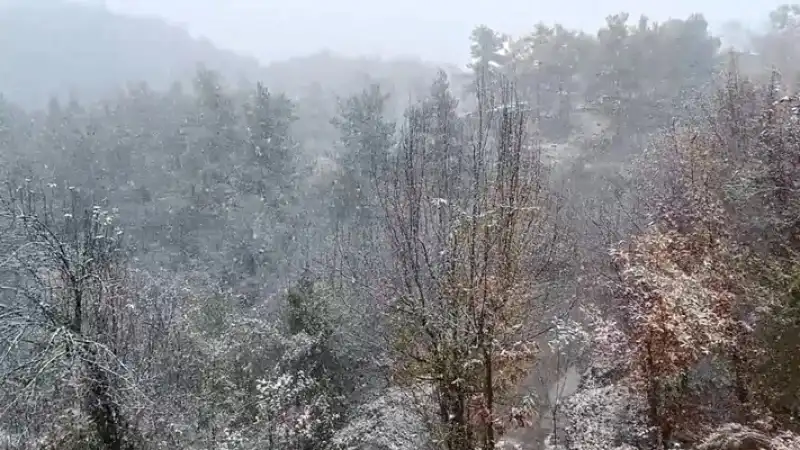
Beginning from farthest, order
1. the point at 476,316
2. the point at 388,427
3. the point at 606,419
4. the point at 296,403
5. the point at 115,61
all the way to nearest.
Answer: the point at 115,61 < the point at 296,403 < the point at 388,427 < the point at 606,419 < the point at 476,316

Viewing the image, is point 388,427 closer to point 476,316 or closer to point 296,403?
point 296,403

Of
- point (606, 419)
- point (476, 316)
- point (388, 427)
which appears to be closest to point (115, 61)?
point (388, 427)

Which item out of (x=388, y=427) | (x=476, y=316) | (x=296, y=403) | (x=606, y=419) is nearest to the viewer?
(x=476, y=316)

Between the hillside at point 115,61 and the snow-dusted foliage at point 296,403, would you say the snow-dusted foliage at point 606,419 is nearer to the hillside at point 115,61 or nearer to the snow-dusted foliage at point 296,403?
the snow-dusted foliage at point 296,403

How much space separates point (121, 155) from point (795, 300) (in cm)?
3273

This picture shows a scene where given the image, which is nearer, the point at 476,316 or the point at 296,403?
the point at 476,316

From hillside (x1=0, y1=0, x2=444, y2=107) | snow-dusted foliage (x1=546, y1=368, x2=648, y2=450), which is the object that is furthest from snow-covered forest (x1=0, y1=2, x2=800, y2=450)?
hillside (x1=0, y1=0, x2=444, y2=107)

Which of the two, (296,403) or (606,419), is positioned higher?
(606,419)

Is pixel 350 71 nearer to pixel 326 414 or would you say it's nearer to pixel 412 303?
pixel 326 414

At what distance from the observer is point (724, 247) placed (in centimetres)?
932

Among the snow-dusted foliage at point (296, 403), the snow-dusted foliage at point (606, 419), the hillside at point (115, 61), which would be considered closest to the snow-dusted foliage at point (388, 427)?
the snow-dusted foliage at point (296, 403)

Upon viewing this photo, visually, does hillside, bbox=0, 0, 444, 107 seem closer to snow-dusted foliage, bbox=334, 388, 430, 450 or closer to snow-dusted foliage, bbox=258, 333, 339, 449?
snow-dusted foliage, bbox=258, 333, 339, 449

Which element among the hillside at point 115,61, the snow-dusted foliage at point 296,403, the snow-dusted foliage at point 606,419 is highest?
the hillside at point 115,61

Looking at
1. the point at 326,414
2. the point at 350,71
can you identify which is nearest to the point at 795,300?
the point at 326,414
